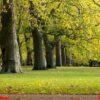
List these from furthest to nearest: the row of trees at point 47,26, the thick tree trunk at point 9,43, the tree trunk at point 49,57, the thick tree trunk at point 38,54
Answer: the tree trunk at point 49,57 → the thick tree trunk at point 38,54 → the row of trees at point 47,26 → the thick tree trunk at point 9,43

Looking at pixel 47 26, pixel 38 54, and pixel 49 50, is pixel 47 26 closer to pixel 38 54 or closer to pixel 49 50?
pixel 38 54

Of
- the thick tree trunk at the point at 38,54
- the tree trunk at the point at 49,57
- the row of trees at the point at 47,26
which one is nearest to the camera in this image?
the row of trees at the point at 47,26

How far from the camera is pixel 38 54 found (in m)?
44.7

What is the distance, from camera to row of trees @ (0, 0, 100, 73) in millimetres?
32375

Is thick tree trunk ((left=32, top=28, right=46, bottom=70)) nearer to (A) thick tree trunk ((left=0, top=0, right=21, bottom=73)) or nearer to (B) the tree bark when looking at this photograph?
(B) the tree bark

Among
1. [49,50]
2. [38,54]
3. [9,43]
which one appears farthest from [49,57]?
[9,43]

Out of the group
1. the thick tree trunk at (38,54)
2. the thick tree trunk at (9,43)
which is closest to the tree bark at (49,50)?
the thick tree trunk at (38,54)

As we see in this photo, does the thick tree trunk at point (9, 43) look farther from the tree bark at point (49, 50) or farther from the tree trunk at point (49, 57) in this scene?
the tree trunk at point (49, 57)

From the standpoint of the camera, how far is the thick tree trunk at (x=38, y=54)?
4412 centimetres

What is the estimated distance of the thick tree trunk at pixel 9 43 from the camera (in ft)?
103

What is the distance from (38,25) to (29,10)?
16.2 feet

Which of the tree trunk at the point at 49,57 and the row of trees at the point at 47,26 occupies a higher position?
the row of trees at the point at 47,26

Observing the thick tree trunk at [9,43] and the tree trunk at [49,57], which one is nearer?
the thick tree trunk at [9,43]

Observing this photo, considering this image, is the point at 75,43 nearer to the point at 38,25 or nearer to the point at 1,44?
the point at 38,25
